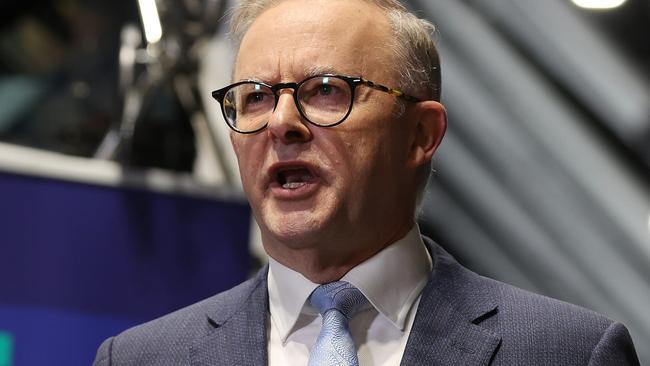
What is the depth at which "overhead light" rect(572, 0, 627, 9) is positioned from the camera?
3537mm

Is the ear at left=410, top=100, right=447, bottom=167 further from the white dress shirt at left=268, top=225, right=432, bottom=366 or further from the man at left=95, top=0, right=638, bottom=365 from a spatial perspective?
the white dress shirt at left=268, top=225, right=432, bottom=366

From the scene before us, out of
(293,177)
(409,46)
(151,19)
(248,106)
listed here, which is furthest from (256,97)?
(151,19)

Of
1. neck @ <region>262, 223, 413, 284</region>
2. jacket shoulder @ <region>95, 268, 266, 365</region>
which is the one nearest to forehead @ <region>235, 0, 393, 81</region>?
neck @ <region>262, 223, 413, 284</region>

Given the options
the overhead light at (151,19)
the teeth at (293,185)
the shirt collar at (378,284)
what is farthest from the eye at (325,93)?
the overhead light at (151,19)

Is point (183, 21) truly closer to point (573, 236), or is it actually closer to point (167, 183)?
point (167, 183)

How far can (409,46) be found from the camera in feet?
5.10

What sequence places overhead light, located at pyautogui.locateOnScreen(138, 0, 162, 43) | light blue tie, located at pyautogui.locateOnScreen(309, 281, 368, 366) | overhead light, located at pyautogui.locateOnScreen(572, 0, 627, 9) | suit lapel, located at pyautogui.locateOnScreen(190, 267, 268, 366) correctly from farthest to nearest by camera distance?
1. overhead light, located at pyautogui.locateOnScreen(572, 0, 627, 9)
2. overhead light, located at pyautogui.locateOnScreen(138, 0, 162, 43)
3. suit lapel, located at pyautogui.locateOnScreen(190, 267, 268, 366)
4. light blue tie, located at pyautogui.locateOnScreen(309, 281, 368, 366)

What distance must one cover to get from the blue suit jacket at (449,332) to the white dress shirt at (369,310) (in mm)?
26

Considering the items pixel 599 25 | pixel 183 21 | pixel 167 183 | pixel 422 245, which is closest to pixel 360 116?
pixel 422 245

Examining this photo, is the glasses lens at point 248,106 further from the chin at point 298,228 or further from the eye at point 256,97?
the chin at point 298,228

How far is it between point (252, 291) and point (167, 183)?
0.71 m

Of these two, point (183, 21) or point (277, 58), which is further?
point (183, 21)

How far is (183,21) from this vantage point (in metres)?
2.56

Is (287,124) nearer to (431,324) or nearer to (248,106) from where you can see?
(248,106)
